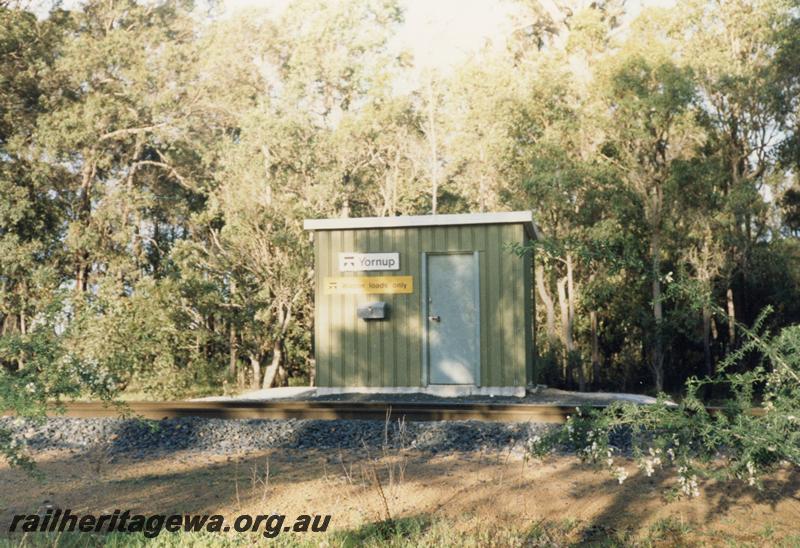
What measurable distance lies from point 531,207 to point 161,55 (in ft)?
36.5

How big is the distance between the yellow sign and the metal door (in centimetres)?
37

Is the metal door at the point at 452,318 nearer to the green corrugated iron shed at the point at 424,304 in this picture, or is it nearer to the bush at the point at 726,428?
the green corrugated iron shed at the point at 424,304

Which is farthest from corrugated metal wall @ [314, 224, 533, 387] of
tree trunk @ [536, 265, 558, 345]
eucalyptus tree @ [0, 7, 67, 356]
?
eucalyptus tree @ [0, 7, 67, 356]

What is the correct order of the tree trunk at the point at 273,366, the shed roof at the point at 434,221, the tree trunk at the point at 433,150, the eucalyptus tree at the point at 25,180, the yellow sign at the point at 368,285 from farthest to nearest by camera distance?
1. the tree trunk at the point at 433,150
2. the eucalyptus tree at the point at 25,180
3. the tree trunk at the point at 273,366
4. the yellow sign at the point at 368,285
5. the shed roof at the point at 434,221

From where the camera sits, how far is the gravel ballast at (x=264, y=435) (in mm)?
7785

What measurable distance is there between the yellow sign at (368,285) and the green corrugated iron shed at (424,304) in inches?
0.6

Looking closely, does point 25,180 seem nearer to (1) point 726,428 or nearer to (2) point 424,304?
(2) point 424,304

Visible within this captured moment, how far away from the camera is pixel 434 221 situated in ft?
44.1

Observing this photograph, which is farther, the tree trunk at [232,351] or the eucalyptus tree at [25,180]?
the eucalyptus tree at [25,180]

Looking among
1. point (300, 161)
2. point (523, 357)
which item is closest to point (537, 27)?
point (300, 161)

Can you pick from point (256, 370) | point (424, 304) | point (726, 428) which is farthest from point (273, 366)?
point (726, 428)

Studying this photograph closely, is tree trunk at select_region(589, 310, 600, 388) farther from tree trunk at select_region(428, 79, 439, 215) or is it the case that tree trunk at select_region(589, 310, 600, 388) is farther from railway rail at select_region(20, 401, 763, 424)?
railway rail at select_region(20, 401, 763, 424)

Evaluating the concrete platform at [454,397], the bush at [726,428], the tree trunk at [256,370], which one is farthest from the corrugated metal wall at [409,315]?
the bush at [726,428]

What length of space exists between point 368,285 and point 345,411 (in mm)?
4411
